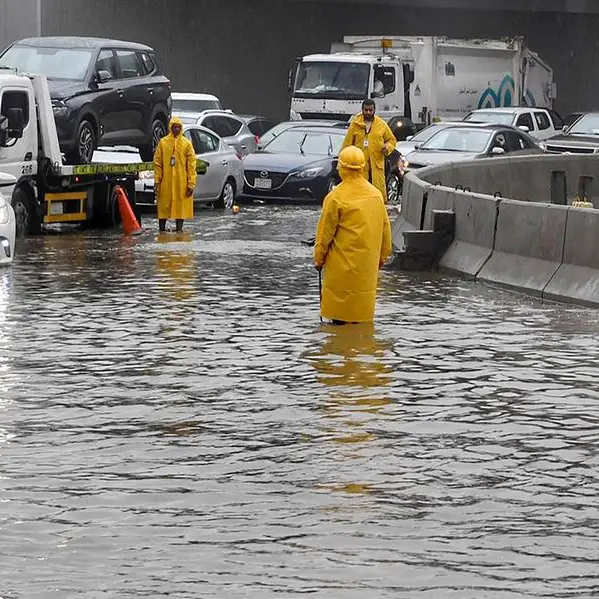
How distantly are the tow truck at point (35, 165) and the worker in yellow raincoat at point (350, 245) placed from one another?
10275 millimetres

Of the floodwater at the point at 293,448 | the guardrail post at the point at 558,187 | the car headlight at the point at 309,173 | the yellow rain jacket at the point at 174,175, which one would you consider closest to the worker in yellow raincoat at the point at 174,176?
the yellow rain jacket at the point at 174,175

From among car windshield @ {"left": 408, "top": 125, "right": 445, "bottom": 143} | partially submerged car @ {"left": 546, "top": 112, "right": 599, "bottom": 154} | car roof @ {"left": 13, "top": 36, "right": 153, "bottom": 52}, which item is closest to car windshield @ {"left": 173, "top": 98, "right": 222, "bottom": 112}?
car windshield @ {"left": 408, "top": 125, "right": 445, "bottom": 143}

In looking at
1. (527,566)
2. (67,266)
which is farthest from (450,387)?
(67,266)

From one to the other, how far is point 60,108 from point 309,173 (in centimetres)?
848

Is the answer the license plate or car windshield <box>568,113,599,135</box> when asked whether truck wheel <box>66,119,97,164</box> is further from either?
car windshield <box>568,113,599,135</box>

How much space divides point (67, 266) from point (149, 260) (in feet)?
3.49

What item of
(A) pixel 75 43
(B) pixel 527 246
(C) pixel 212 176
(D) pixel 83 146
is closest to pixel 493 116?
(C) pixel 212 176

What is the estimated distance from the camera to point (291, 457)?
9.22 meters

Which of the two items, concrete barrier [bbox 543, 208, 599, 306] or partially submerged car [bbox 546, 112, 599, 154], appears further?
partially submerged car [bbox 546, 112, 599, 154]

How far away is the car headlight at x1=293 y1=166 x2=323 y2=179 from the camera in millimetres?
33406

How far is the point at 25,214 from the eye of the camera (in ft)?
82.2

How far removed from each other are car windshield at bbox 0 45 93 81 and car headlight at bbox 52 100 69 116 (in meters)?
0.79

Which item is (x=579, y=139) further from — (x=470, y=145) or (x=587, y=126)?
(x=470, y=145)

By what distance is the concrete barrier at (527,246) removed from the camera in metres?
17.5
